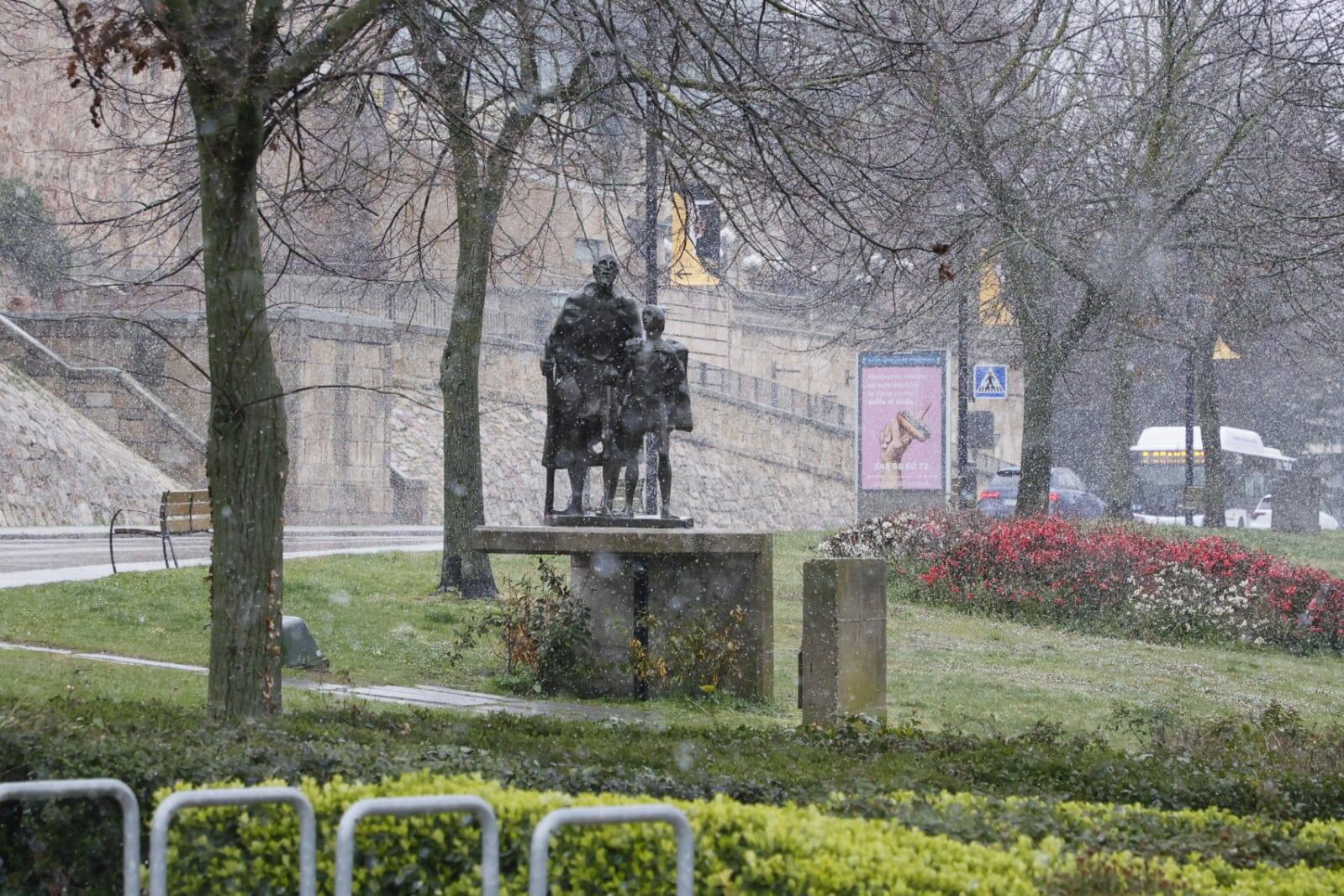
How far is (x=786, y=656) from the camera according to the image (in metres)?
14.7

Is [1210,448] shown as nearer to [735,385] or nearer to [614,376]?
[735,385]

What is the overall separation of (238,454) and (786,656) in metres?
8.11

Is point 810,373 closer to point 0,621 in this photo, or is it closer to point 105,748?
point 0,621

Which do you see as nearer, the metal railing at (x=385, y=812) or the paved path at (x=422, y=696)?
the metal railing at (x=385, y=812)

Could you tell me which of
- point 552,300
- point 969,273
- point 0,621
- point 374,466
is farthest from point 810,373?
point 0,621

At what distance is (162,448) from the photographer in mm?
33406

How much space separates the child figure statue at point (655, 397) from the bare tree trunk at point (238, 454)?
4.49 metres

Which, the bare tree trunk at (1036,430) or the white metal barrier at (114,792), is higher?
the bare tree trunk at (1036,430)

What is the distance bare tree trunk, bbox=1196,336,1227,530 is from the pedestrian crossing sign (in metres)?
7.55

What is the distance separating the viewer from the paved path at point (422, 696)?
33.8ft

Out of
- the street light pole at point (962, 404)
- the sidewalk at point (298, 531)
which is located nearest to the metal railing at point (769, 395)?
the sidewalk at point (298, 531)

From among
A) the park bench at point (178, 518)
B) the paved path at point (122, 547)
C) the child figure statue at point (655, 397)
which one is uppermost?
the child figure statue at point (655, 397)

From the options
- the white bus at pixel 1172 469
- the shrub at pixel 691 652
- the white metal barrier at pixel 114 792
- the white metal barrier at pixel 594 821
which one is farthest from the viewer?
the white bus at pixel 1172 469

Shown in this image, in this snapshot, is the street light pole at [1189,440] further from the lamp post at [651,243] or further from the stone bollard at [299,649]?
the stone bollard at [299,649]
